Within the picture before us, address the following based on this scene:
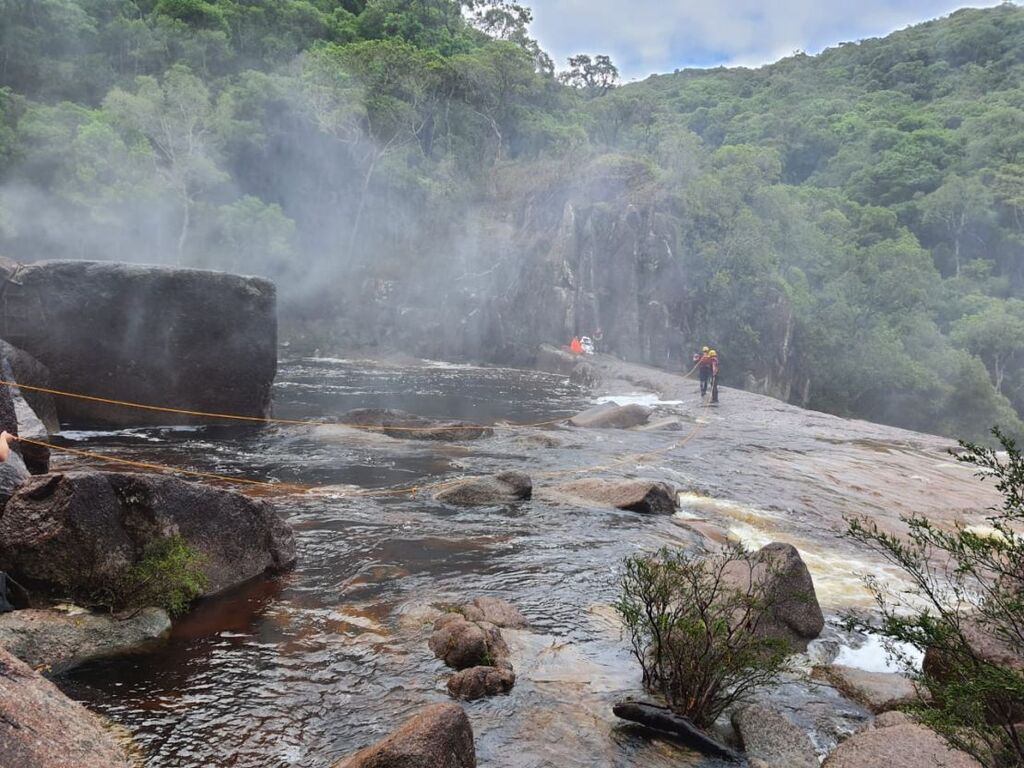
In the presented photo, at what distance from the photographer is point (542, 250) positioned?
46.5 metres

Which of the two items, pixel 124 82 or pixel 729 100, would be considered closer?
pixel 124 82

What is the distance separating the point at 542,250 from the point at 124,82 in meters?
26.3

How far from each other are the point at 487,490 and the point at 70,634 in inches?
286

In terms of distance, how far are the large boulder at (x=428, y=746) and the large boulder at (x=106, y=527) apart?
3255 millimetres

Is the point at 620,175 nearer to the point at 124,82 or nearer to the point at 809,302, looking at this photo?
the point at 809,302

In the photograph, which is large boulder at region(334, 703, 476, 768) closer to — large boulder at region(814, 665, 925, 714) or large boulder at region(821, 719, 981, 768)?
large boulder at region(821, 719, 981, 768)

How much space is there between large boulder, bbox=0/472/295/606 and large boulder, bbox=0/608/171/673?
1.25 ft

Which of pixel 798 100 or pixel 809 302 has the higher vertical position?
pixel 798 100

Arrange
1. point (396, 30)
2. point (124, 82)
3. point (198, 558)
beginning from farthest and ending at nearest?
point (396, 30), point (124, 82), point (198, 558)

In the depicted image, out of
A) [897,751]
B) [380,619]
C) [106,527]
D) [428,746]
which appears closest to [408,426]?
[380,619]

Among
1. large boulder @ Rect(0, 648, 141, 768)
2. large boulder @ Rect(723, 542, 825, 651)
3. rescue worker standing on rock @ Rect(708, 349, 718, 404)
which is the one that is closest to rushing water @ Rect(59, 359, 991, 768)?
large boulder @ Rect(0, 648, 141, 768)

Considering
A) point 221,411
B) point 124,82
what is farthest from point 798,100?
point 221,411

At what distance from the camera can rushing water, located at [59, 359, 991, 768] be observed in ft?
17.8

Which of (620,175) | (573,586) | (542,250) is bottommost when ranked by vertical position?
(573,586)
